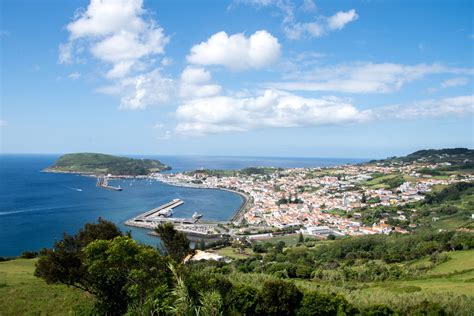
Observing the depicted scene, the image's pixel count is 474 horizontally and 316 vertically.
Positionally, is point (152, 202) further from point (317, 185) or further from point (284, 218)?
point (317, 185)

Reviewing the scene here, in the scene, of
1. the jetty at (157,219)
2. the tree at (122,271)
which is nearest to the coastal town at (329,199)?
the jetty at (157,219)

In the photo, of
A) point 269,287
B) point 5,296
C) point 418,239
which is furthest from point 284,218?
point 5,296

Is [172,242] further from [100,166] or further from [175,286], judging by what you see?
[100,166]

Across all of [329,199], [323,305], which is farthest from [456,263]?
[329,199]

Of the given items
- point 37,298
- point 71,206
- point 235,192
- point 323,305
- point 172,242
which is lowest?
point 235,192

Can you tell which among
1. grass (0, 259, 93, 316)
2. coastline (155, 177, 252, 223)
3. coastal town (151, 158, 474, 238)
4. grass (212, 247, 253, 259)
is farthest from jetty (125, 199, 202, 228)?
grass (0, 259, 93, 316)

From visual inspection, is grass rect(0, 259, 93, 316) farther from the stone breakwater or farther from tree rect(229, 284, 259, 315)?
the stone breakwater
